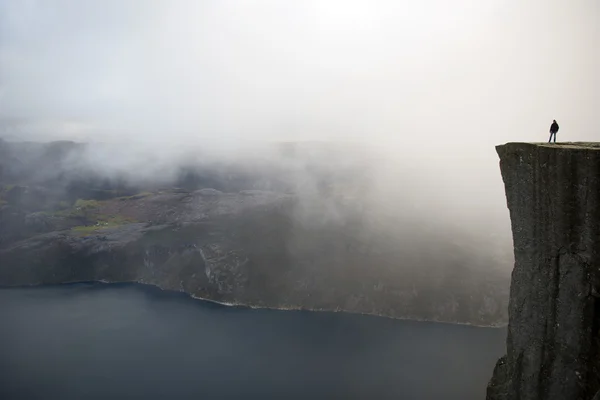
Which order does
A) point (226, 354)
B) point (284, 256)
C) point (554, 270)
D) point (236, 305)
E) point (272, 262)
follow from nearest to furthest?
point (554, 270), point (226, 354), point (236, 305), point (272, 262), point (284, 256)

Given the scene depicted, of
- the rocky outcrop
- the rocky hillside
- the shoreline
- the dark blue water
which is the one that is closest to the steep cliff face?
the dark blue water

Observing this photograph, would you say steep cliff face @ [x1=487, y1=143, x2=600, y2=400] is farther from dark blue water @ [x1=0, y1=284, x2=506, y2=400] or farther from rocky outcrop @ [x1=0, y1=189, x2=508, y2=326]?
rocky outcrop @ [x1=0, y1=189, x2=508, y2=326]

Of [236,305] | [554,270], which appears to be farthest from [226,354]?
[554,270]

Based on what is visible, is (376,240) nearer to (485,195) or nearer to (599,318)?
(485,195)

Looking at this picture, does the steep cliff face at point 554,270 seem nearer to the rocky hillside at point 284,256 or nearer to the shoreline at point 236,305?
the shoreline at point 236,305

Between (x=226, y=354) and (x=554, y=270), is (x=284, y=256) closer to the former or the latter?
(x=226, y=354)

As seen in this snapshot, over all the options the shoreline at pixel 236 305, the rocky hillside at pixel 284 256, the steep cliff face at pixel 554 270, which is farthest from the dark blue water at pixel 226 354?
the steep cliff face at pixel 554 270


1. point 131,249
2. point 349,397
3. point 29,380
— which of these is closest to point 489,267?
point 349,397
